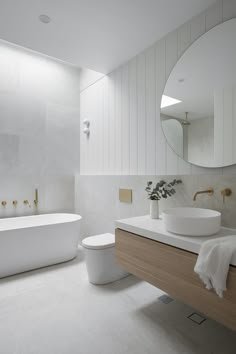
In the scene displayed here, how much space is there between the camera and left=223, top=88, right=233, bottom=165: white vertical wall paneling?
170 cm

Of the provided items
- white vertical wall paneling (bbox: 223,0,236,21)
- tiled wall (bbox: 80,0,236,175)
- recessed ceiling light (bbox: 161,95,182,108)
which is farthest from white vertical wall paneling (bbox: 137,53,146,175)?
white vertical wall paneling (bbox: 223,0,236,21)

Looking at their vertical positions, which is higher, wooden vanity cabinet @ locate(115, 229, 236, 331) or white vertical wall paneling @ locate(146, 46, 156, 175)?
white vertical wall paneling @ locate(146, 46, 156, 175)

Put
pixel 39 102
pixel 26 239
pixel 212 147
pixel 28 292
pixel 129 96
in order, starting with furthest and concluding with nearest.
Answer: pixel 39 102
pixel 129 96
pixel 26 239
pixel 28 292
pixel 212 147

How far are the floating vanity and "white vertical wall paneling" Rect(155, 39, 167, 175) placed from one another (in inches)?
27.1

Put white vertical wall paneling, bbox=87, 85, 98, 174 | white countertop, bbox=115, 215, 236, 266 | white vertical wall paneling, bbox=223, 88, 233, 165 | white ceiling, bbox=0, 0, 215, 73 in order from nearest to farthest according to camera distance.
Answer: white countertop, bbox=115, 215, 236, 266 < white vertical wall paneling, bbox=223, 88, 233, 165 < white ceiling, bbox=0, 0, 215, 73 < white vertical wall paneling, bbox=87, 85, 98, 174

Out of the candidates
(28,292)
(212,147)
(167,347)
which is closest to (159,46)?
(212,147)

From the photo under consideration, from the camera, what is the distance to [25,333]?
1.58 m

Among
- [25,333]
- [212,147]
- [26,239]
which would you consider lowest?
[25,333]

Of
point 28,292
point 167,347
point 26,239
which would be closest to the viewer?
point 167,347

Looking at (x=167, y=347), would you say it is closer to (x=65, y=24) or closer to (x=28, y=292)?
(x=28, y=292)

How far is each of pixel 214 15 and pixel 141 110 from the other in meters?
1.06

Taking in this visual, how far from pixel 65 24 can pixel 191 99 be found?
1413 mm

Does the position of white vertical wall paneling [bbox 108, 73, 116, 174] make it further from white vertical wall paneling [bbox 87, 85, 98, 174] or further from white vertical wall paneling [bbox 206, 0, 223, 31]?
white vertical wall paneling [bbox 206, 0, 223, 31]

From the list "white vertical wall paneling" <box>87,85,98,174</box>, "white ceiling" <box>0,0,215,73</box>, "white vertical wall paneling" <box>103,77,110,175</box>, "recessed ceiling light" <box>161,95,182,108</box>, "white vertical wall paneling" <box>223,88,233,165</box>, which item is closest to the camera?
"white vertical wall paneling" <box>223,88,233,165</box>
